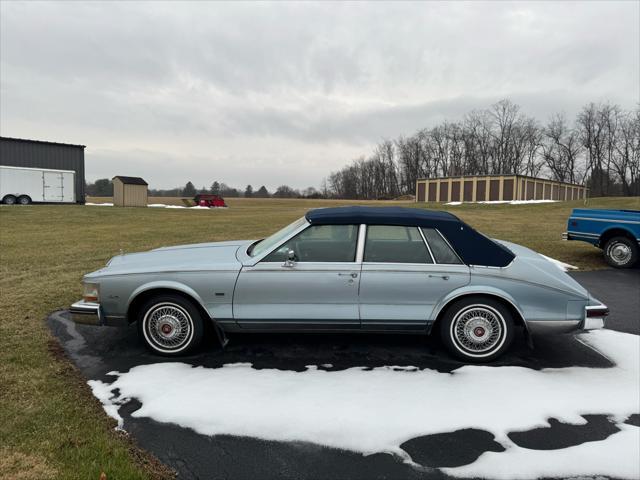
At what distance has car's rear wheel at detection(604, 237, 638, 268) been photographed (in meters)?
9.07

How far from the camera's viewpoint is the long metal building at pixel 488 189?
4769 cm

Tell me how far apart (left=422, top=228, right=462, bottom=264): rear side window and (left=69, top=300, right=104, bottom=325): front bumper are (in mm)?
3166

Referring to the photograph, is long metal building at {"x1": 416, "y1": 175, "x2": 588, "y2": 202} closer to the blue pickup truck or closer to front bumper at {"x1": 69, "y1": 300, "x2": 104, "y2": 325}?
the blue pickup truck

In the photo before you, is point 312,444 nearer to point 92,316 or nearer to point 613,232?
point 92,316

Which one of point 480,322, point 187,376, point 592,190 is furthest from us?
point 592,190

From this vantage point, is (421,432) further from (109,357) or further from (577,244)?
(577,244)

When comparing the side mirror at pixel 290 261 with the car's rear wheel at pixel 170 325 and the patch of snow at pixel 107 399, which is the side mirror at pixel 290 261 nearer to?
the car's rear wheel at pixel 170 325

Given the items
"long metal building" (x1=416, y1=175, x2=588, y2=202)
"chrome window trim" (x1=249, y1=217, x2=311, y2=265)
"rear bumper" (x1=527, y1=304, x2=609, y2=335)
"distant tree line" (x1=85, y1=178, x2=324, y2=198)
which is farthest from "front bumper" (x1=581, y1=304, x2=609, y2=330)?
"distant tree line" (x1=85, y1=178, x2=324, y2=198)

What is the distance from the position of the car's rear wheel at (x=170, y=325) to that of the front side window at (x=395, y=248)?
171cm

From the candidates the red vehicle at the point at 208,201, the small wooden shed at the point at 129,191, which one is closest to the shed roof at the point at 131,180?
the small wooden shed at the point at 129,191

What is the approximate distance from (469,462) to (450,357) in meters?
1.54

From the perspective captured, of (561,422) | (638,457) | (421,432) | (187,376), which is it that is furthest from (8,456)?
(638,457)

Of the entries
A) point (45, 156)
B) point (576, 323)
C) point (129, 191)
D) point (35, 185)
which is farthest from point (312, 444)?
Answer: point (45, 156)

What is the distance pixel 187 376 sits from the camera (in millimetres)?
3697
